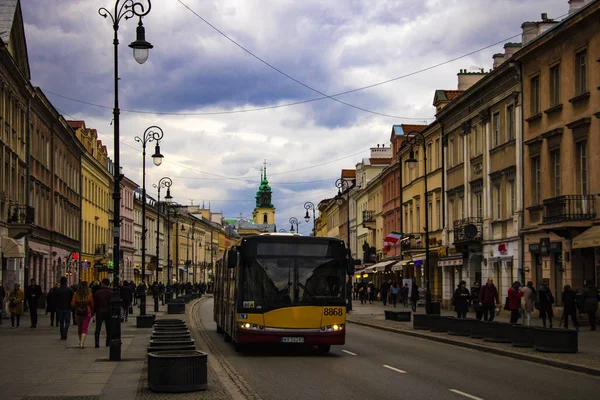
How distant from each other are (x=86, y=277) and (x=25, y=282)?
28288 millimetres

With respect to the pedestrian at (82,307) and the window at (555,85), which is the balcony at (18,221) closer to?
the pedestrian at (82,307)

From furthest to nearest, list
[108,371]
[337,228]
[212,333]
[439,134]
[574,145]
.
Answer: [337,228] < [439,134] < [574,145] < [212,333] < [108,371]

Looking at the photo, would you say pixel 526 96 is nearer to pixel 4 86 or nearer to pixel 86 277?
pixel 4 86

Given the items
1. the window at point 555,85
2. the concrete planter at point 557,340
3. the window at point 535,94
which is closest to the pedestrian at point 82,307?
the concrete planter at point 557,340

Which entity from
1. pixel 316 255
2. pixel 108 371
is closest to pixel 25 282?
pixel 316 255

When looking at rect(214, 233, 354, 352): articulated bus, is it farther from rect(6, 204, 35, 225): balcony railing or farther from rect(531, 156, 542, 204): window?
rect(6, 204, 35, 225): balcony railing

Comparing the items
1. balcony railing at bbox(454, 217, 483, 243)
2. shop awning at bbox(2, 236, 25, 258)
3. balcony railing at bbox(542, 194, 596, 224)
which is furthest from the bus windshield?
balcony railing at bbox(454, 217, 483, 243)

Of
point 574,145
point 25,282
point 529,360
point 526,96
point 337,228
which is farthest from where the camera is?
point 337,228

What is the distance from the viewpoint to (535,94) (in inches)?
1571

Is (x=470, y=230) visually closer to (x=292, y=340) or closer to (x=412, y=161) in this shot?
(x=412, y=161)

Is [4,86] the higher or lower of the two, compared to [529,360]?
higher

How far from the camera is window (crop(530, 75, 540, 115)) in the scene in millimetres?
39522

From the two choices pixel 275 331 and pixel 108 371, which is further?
pixel 275 331

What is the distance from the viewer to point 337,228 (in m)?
122
